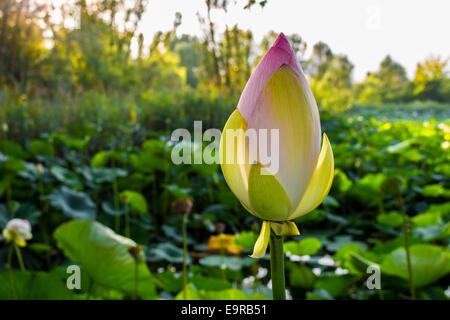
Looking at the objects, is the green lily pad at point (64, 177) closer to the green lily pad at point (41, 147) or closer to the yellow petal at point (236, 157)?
the green lily pad at point (41, 147)

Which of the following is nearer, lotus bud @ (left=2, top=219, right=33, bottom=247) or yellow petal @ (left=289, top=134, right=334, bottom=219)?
yellow petal @ (left=289, top=134, right=334, bottom=219)

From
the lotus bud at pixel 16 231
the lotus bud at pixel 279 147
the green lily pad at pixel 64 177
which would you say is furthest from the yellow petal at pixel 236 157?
the green lily pad at pixel 64 177

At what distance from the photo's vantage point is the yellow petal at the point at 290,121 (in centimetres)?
16

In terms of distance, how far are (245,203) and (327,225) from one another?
1.29 meters

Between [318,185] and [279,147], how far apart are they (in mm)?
25

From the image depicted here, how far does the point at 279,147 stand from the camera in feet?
0.55

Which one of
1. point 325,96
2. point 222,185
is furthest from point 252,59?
point 325,96

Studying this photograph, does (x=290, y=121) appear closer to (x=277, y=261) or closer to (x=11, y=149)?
(x=277, y=261)

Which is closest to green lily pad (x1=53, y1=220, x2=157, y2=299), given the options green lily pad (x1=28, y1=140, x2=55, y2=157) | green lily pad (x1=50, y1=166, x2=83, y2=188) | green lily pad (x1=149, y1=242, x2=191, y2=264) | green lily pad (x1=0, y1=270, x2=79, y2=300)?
green lily pad (x1=0, y1=270, x2=79, y2=300)

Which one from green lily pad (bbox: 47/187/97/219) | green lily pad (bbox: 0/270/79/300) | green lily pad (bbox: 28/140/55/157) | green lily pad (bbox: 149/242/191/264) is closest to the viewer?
green lily pad (bbox: 0/270/79/300)

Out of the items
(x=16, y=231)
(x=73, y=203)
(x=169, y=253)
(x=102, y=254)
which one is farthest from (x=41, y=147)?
(x=102, y=254)

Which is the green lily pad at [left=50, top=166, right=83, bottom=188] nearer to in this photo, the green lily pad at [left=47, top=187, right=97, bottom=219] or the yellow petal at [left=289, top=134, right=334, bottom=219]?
the green lily pad at [left=47, top=187, right=97, bottom=219]

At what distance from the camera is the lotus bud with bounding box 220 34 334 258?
164 millimetres
